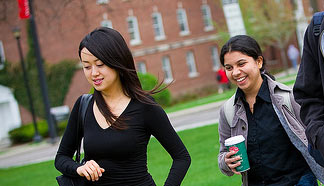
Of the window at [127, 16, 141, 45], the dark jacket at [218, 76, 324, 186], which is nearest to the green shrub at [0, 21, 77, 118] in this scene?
the window at [127, 16, 141, 45]

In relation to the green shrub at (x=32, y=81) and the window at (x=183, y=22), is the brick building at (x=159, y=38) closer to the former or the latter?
the window at (x=183, y=22)

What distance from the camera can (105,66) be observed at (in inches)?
128

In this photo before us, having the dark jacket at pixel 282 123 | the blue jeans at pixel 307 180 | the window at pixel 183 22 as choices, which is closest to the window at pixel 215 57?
the window at pixel 183 22

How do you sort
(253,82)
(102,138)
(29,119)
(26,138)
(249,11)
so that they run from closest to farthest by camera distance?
(102,138) → (253,82) → (26,138) → (29,119) → (249,11)

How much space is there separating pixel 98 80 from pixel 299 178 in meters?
1.49

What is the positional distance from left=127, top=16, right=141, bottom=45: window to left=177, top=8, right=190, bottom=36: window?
427 centimetres

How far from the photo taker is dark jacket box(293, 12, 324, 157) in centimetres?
261

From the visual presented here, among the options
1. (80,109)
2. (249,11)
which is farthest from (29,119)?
(80,109)

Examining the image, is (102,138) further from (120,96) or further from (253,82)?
(253,82)

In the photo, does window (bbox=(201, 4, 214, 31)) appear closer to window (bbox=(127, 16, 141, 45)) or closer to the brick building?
the brick building

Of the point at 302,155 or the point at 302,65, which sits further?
the point at 302,155

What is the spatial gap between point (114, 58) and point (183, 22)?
132ft

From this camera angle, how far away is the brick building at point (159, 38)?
36094 millimetres

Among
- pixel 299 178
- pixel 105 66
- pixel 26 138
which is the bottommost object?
pixel 26 138
